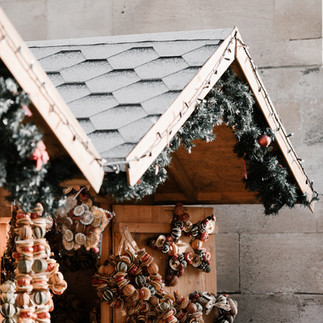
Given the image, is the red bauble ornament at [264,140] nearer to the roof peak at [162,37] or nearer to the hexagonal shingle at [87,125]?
the roof peak at [162,37]

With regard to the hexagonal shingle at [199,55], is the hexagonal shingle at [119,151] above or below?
below

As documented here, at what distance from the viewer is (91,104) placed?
3.11 m

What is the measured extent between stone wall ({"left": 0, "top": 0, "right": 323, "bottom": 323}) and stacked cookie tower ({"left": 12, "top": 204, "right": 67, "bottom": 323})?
10.2 feet

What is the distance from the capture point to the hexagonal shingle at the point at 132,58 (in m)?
3.39

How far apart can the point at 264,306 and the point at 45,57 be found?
3.24 m

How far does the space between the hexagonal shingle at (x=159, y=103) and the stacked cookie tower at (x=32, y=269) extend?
0.63 metres

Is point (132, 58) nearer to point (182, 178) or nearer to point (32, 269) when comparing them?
point (32, 269)

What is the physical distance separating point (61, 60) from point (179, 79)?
2.32 ft

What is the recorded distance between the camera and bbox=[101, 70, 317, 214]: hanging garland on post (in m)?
3.13

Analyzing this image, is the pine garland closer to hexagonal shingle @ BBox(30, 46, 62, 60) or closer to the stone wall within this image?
hexagonal shingle @ BBox(30, 46, 62, 60)

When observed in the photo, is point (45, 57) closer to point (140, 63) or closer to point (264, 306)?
point (140, 63)

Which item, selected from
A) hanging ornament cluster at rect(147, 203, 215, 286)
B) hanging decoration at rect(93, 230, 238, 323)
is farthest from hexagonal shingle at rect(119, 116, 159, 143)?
hanging ornament cluster at rect(147, 203, 215, 286)

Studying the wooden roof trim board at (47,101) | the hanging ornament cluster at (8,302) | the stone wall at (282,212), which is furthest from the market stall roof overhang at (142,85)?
the stone wall at (282,212)

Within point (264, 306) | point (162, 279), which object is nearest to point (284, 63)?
point (264, 306)
